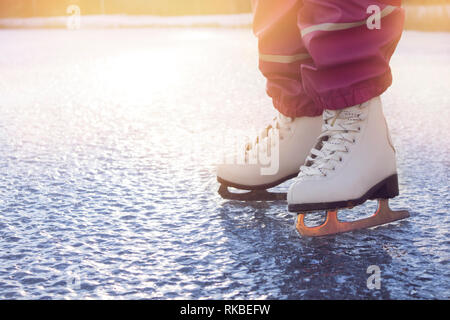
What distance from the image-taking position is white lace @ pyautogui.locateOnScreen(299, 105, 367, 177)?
1.26m

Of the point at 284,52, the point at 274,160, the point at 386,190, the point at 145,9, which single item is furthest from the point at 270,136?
the point at 145,9

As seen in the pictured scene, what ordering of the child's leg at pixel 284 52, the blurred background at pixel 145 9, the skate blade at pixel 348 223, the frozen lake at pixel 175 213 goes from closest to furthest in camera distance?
the frozen lake at pixel 175 213 → the skate blade at pixel 348 223 → the child's leg at pixel 284 52 → the blurred background at pixel 145 9

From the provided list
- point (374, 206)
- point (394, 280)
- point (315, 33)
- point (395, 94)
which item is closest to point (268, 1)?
point (315, 33)

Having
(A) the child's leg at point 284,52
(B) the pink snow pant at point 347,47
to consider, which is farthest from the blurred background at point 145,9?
(B) the pink snow pant at point 347,47

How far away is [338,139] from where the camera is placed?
1.27 m

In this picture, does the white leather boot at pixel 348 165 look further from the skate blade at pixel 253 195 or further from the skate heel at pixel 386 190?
the skate blade at pixel 253 195

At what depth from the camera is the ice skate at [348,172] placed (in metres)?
1.22

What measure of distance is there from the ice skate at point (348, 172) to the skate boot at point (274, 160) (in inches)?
5.5

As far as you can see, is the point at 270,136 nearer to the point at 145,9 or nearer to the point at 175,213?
the point at 175,213

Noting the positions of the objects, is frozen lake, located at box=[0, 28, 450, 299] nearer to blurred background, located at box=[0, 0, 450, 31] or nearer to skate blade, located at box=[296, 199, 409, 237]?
skate blade, located at box=[296, 199, 409, 237]

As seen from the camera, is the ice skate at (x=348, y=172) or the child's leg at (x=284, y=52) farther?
the child's leg at (x=284, y=52)

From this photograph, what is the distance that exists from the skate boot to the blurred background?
6089 millimetres

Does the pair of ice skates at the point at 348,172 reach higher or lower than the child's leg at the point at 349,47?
lower
